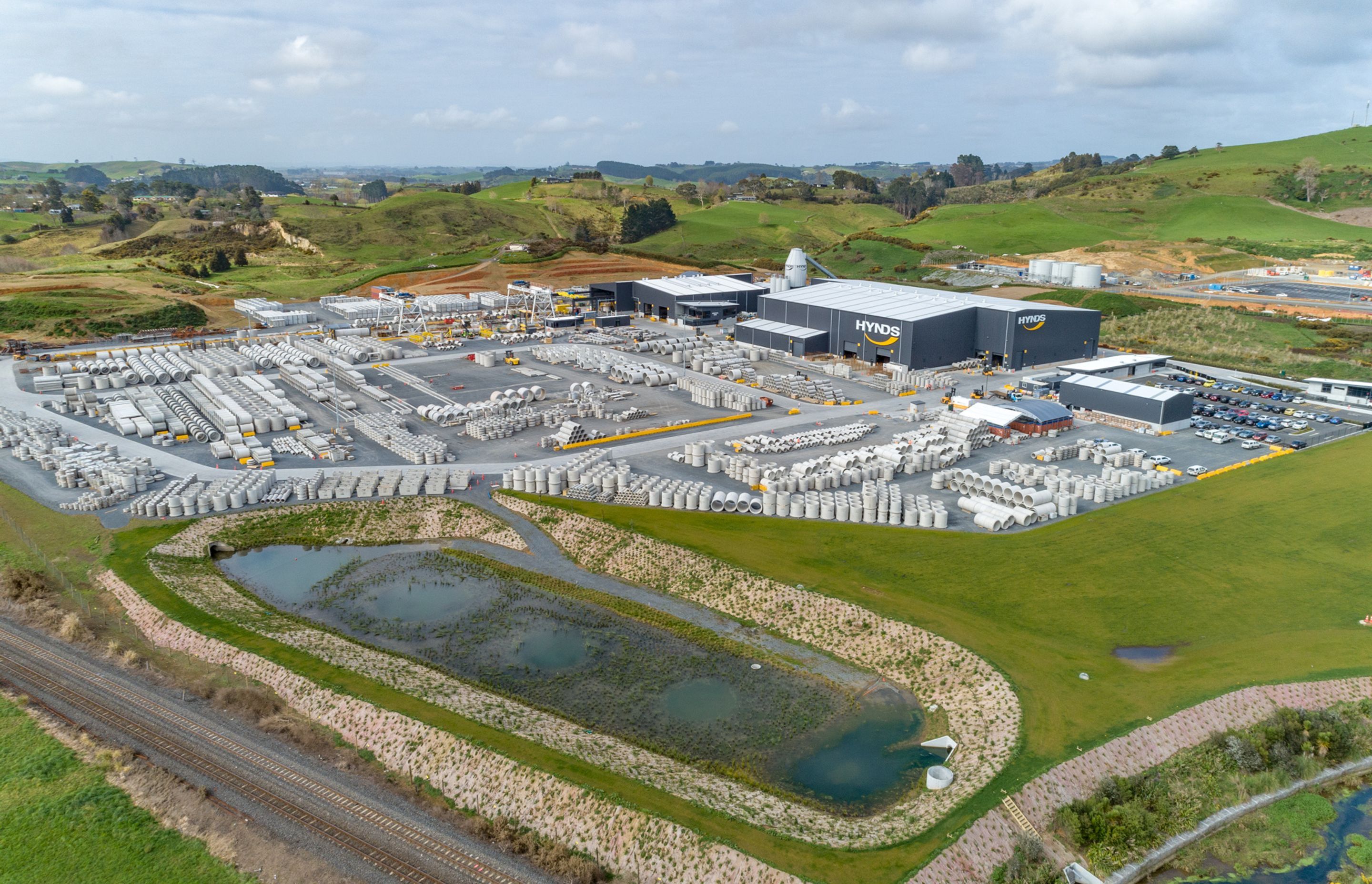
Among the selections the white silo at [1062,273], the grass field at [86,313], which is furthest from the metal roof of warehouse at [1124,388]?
the grass field at [86,313]

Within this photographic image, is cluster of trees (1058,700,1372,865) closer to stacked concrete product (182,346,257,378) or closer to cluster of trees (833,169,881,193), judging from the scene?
stacked concrete product (182,346,257,378)

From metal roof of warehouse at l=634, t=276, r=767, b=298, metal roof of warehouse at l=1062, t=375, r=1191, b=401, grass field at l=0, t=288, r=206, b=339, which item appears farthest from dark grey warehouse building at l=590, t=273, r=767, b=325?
grass field at l=0, t=288, r=206, b=339

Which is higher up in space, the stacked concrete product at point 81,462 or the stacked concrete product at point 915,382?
the stacked concrete product at point 915,382

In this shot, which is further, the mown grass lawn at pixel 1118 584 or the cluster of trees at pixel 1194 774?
the mown grass lawn at pixel 1118 584

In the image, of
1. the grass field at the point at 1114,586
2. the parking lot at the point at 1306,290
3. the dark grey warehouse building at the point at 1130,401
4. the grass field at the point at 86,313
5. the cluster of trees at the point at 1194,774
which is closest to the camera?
the cluster of trees at the point at 1194,774

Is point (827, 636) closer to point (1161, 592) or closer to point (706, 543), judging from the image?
point (706, 543)

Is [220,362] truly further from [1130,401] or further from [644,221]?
[644,221]

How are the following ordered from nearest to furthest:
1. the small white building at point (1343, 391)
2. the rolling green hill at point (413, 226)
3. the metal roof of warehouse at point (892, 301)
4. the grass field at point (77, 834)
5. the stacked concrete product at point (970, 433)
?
the grass field at point (77, 834), the stacked concrete product at point (970, 433), the small white building at point (1343, 391), the metal roof of warehouse at point (892, 301), the rolling green hill at point (413, 226)

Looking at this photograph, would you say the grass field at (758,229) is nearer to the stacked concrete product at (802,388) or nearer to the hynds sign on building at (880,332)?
the hynds sign on building at (880,332)
